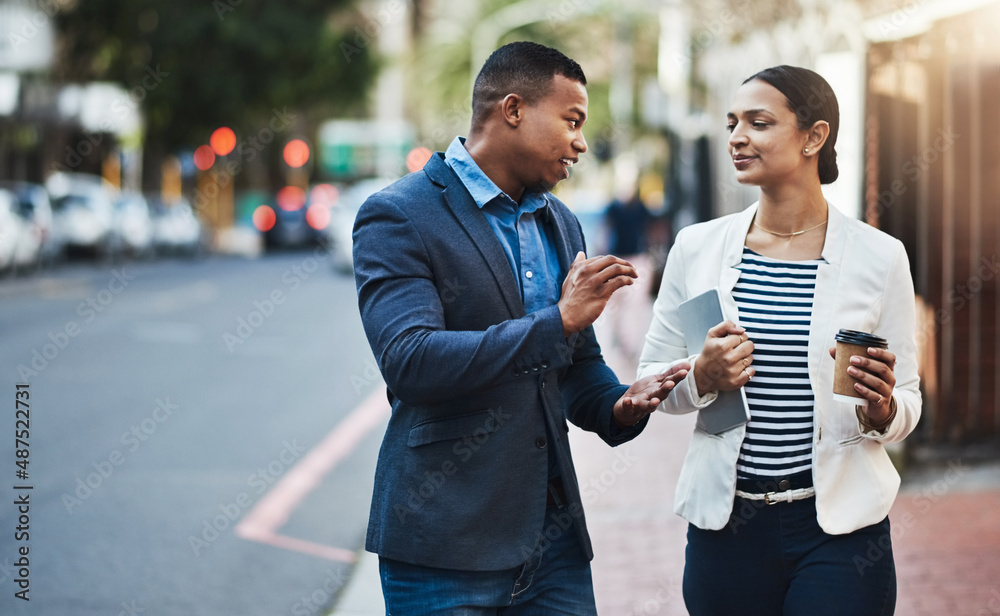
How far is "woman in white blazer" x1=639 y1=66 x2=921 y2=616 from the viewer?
8.70 feet

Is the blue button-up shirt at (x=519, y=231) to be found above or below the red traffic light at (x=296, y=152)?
above

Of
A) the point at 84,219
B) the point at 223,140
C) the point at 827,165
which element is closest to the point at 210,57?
the point at 223,140

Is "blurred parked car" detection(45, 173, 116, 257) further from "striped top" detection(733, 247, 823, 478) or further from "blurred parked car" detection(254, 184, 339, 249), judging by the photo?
"striped top" detection(733, 247, 823, 478)

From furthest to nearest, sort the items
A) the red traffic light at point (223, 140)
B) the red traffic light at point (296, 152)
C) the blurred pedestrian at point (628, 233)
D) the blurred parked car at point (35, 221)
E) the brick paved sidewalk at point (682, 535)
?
1. the red traffic light at point (296, 152)
2. the red traffic light at point (223, 140)
3. the blurred parked car at point (35, 221)
4. the blurred pedestrian at point (628, 233)
5. the brick paved sidewalk at point (682, 535)

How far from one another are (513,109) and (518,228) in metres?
0.26

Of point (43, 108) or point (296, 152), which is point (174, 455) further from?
point (296, 152)

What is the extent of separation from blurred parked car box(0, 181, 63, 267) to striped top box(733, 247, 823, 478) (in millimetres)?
21217

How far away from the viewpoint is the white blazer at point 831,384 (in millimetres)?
2672

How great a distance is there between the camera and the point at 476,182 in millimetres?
2572

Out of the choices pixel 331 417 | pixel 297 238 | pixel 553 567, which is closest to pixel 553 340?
pixel 553 567

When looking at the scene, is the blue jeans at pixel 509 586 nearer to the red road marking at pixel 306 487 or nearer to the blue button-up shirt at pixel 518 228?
the blue button-up shirt at pixel 518 228

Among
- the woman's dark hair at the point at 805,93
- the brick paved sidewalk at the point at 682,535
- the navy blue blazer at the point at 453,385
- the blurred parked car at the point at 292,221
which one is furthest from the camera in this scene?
the blurred parked car at the point at 292,221

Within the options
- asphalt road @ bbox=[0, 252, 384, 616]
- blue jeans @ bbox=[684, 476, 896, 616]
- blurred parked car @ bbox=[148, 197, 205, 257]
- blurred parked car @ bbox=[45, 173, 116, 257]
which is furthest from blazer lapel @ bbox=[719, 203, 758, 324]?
blurred parked car @ bbox=[148, 197, 205, 257]

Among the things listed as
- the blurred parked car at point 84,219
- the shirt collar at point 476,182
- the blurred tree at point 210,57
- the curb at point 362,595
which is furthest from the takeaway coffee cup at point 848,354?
the blurred tree at point 210,57
